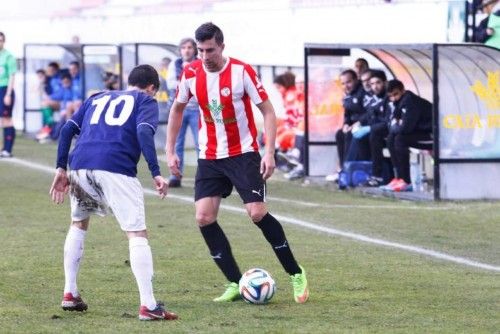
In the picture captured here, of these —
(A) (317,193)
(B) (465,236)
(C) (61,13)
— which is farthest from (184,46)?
(C) (61,13)

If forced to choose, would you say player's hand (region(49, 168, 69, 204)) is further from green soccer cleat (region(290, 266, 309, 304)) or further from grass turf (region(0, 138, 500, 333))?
green soccer cleat (region(290, 266, 309, 304))

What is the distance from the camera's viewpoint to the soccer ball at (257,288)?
9445 millimetres

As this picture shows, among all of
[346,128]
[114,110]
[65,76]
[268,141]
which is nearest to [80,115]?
[114,110]

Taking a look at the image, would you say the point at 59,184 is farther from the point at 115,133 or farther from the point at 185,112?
the point at 185,112

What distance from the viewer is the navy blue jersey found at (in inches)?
348

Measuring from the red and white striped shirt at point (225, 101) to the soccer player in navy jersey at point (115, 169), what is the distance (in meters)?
0.60

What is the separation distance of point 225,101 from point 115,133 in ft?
3.24

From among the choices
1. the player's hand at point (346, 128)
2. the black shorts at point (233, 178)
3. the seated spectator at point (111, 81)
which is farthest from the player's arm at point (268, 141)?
the seated spectator at point (111, 81)

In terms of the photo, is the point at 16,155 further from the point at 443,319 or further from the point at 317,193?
the point at 443,319

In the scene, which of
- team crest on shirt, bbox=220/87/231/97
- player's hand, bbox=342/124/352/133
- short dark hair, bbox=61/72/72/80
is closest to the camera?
team crest on shirt, bbox=220/87/231/97

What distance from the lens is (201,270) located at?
11164 mm

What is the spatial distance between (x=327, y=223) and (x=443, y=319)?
19.5ft

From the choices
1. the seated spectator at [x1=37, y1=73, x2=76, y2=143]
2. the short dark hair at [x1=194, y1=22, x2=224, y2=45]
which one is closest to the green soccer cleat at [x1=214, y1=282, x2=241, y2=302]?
the short dark hair at [x1=194, y1=22, x2=224, y2=45]

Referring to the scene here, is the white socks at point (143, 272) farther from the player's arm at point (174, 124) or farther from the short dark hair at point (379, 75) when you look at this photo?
the short dark hair at point (379, 75)
